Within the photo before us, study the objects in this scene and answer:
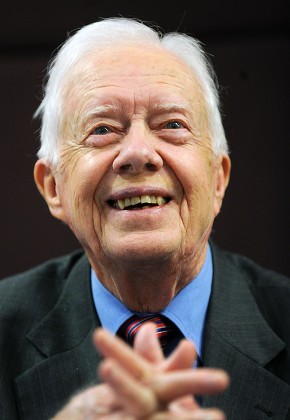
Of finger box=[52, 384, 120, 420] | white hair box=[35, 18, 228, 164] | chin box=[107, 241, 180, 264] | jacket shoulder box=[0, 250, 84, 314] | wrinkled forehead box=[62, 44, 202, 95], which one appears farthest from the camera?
jacket shoulder box=[0, 250, 84, 314]

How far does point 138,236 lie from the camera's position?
5.03 feet

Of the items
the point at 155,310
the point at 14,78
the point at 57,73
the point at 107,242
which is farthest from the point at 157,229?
the point at 14,78

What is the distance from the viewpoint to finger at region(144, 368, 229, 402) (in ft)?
3.18

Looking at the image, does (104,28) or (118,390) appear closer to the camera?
(118,390)

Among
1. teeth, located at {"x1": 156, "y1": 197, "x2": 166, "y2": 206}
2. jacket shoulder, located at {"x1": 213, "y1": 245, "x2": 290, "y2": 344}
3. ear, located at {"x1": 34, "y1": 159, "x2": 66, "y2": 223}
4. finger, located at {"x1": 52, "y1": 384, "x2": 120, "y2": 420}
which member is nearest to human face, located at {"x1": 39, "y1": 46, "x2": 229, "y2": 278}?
teeth, located at {"x1": 156, "y1": 197, "x2": 166, "y2": 206}

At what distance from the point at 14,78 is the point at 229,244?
36.0 inches

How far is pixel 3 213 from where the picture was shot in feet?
7.70

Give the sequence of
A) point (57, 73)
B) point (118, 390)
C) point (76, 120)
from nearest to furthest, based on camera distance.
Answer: point (118, 390) → point (76, 120) → point (57, 73)

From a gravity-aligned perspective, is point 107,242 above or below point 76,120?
below

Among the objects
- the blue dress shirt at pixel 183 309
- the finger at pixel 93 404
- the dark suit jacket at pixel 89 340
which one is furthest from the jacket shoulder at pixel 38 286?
the finger at pixel 93 404

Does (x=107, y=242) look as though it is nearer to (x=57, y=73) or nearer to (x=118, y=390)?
(x=57, y=73)

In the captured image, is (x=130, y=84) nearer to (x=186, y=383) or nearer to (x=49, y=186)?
(x=49, y=186)

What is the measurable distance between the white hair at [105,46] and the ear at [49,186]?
32 millimetres

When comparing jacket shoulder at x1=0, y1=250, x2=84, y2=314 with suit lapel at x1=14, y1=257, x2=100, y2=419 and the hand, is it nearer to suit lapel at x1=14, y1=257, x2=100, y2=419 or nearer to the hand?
suit lapel at x1=14, y1=257, x2=100, y2=419
